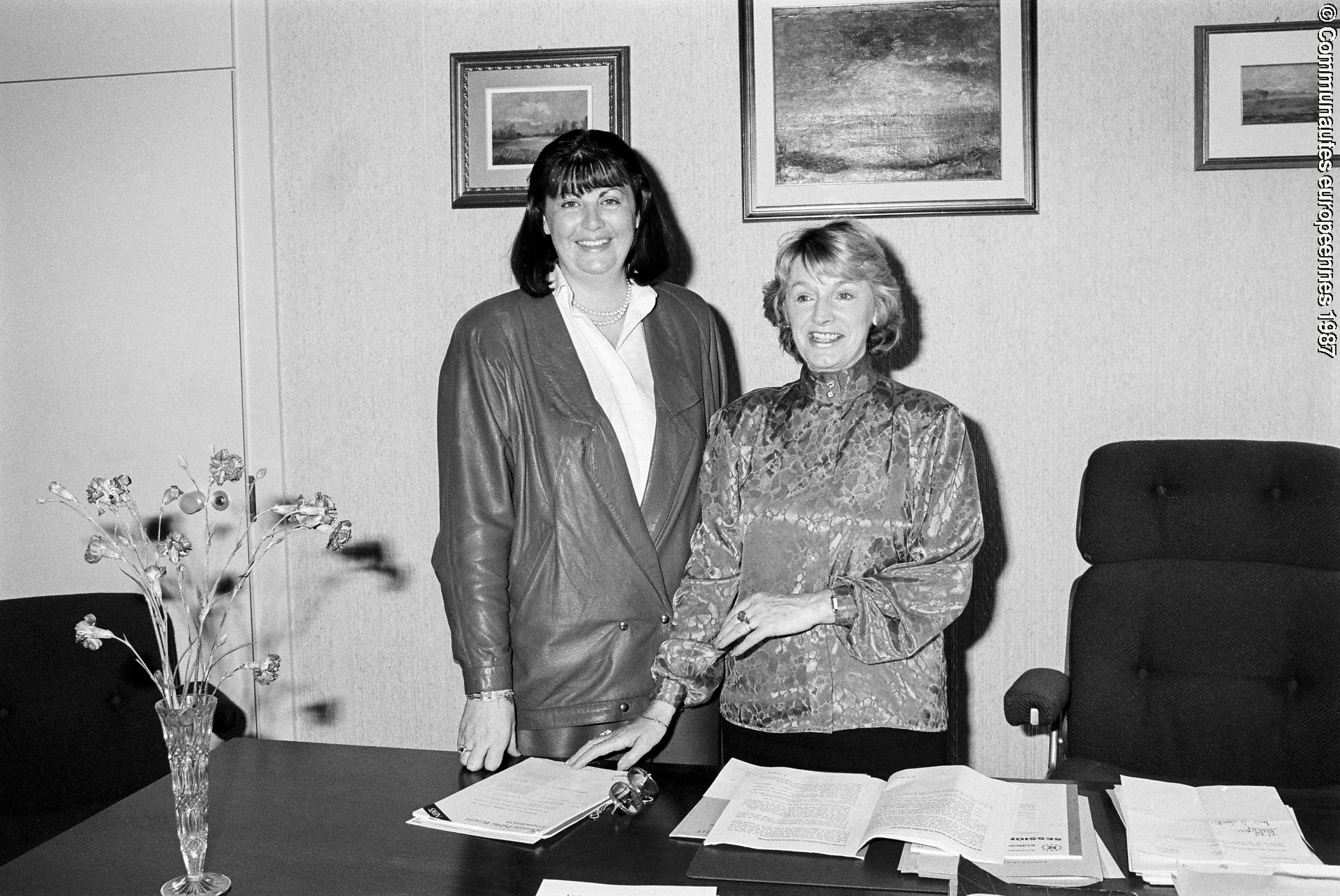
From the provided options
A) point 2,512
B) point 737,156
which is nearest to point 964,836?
point 737,156

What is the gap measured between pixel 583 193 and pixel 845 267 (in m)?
0.50

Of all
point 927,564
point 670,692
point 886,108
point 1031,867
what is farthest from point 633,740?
point 886,108

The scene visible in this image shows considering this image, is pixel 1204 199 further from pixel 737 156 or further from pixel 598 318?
pixel 598 318

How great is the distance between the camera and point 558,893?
1.25 m

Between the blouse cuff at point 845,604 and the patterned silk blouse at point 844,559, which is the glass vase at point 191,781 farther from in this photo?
the blouse cuff at point 845,604

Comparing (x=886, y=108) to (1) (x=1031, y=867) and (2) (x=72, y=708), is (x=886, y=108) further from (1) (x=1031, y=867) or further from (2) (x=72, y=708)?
(2) (x=72, y=708)

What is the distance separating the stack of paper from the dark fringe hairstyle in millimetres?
1206

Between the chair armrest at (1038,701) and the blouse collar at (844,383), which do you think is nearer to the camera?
the blouse collar at (844,383)

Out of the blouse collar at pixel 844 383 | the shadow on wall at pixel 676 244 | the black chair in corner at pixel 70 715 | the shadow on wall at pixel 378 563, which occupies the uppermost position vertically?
the shadow on wall at pixel 676 244

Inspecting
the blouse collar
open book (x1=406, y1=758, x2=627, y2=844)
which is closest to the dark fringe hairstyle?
the blouse collar

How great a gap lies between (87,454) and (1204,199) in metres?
2.84

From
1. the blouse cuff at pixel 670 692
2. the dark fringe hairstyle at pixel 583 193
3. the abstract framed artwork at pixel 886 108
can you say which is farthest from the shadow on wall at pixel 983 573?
the blouse cuff at pixel 670 692

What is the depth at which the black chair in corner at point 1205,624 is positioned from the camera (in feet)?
6.88

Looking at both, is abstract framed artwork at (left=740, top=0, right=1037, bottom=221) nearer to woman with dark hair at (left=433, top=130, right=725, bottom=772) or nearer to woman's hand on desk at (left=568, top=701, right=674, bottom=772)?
woman with dark hair at (left=433, top=130, right=725, bottom=772)
